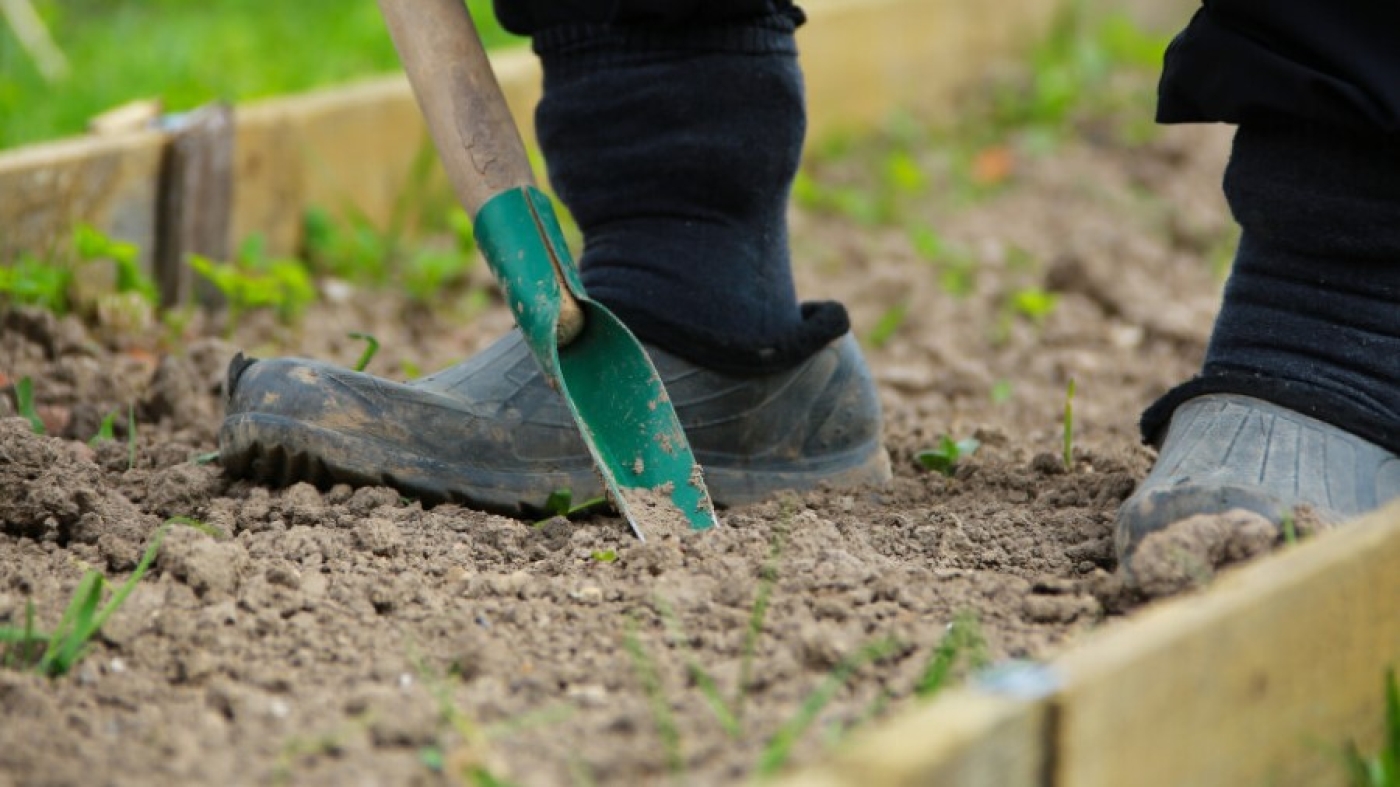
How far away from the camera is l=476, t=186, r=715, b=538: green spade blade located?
172 cm

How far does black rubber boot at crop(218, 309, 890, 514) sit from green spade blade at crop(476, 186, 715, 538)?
0.25 ft

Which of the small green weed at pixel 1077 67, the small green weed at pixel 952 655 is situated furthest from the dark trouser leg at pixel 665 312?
the small green weed at pixel 1077 67

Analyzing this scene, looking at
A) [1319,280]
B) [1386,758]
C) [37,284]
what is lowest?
[1386,758]

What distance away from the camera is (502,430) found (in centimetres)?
183

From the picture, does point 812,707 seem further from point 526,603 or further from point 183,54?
point 183,54

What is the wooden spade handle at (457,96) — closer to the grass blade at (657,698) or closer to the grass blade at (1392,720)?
the grass blade at (657,698)

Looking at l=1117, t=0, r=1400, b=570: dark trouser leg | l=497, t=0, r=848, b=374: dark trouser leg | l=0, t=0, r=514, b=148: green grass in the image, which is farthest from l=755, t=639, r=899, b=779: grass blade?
l=0, t=0, r=514, b=148: green grass

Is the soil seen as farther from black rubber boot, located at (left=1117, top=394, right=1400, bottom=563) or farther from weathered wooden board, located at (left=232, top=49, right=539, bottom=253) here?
weathered wooden board, located at (left=232, top=49, right=539, bottom=253)

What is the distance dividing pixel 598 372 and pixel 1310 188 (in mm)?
773

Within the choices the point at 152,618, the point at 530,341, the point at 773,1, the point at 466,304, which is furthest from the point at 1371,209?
the point at 466,304

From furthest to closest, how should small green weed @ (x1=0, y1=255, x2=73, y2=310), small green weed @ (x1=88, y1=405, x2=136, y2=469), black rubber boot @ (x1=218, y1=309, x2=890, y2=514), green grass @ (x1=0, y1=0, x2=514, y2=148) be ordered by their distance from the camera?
green grass @ (x1=0, y1=0, x2=514, y2=148), small green weed @ (x1=0, y1=255, x2=73, y2=310), small green weed @ (x1=88, y1=405, x2=136, y2=469), black rubber boot @ (x1=218, y1=309, x2=890, y2=514)

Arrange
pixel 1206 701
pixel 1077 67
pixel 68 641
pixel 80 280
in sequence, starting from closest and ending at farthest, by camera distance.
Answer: pixel 1206 701 → pixel 68 641 → pixel 80 280 → pixel 1077 67

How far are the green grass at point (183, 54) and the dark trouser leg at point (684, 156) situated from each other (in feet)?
4.33

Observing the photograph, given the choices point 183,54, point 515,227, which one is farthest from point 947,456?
point 183,54
